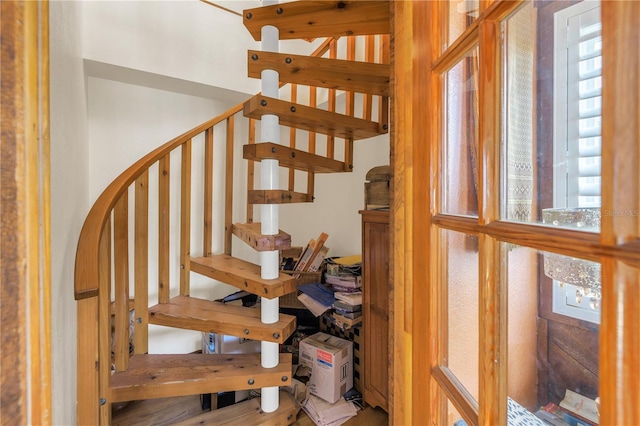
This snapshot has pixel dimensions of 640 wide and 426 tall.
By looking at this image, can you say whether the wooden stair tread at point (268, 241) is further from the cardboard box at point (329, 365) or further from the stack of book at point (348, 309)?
the cardboard box at point (329, 365)

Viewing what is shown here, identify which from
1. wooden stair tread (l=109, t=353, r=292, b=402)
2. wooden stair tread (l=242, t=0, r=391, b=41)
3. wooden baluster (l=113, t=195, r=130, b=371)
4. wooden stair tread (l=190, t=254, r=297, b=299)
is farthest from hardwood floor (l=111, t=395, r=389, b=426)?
wooden stair tread (l=242, t=0, r=391, b=41)

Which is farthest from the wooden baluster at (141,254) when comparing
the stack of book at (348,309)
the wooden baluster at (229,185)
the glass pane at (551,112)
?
the glass pane at (551,112)

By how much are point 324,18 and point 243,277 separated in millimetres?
1292

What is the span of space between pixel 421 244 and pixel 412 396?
361 mm

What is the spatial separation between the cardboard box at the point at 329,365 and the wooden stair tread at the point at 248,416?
18 cm

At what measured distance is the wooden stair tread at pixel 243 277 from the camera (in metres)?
1.34

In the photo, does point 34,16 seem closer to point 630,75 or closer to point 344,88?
point 630,75

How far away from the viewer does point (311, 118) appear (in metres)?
1.42

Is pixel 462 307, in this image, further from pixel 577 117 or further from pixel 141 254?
pixel 141 254

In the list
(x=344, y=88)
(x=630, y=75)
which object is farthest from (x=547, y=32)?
(x=344, y=88)

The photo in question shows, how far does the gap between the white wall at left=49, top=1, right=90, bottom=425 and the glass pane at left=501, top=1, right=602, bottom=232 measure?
1041 mm

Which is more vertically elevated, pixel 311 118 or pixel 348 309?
pixel 311 118

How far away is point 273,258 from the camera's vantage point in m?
1.43

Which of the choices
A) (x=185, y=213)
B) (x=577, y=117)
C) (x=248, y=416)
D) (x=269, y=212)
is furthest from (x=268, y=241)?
(x=577, y=117)
